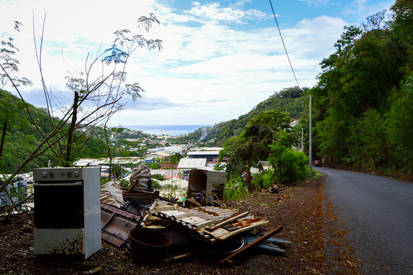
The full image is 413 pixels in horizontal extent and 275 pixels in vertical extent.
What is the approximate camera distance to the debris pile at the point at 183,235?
4.30m

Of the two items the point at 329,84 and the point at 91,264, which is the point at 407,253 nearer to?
the point at 91,264

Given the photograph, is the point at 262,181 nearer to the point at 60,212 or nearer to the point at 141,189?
the point at 141,189

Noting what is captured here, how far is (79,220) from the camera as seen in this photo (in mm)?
3793

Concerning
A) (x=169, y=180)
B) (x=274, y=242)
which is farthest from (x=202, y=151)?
(x=274, y=242)

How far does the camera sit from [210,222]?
4.83 meters

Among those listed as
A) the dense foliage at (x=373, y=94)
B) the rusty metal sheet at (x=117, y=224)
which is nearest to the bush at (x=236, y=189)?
the rusty metal sheet at (x=117, y=224)

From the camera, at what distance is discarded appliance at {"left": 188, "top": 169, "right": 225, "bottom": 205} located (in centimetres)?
830

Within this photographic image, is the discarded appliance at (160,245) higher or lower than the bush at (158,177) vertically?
lower

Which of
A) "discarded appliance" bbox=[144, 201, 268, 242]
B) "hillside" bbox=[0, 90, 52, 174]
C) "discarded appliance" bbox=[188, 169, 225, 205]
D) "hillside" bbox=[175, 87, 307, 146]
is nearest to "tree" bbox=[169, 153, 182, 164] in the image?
"discarded appliance" bbox=[188, 169, 225, 205]

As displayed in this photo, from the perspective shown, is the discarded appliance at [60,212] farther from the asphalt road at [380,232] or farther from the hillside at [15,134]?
the asphalt road at [380,232]

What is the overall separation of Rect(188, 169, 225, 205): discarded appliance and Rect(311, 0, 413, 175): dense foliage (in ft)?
61.9

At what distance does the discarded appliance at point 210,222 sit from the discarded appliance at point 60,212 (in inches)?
53.2

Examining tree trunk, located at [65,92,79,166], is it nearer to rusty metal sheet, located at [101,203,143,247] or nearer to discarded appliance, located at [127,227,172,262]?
rusty metal sheet, located at [101,203,143,247]

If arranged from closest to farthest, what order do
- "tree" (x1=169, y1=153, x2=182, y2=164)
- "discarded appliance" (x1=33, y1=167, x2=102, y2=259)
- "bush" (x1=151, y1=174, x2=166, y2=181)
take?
"discarded appliance" (x1=33, y1=167, x2=102, y2=259) < "tree" (x1=169, y1=153, x2=182, y2=164) < "bush" (x1=151, y1=174, x2=166, y2=181)
